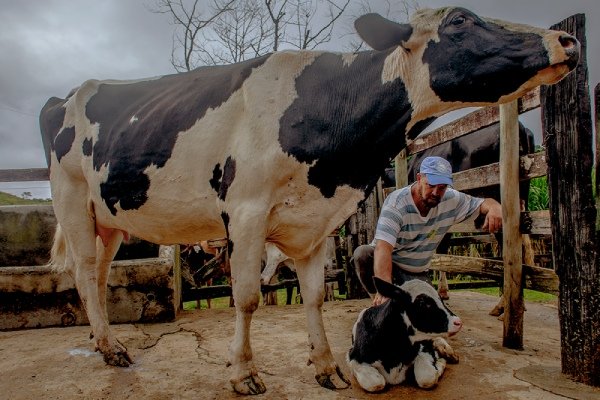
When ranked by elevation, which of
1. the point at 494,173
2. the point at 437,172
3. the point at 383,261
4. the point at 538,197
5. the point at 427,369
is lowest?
the point at 427,369

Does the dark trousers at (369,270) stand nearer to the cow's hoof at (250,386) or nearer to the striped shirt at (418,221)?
the striped shirt at (418,221)

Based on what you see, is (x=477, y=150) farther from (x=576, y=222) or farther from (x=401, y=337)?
(x=401, y=337)

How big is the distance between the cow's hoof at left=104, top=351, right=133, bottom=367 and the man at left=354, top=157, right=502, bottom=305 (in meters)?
1.85

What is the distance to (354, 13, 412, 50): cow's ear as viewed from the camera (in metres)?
2.61

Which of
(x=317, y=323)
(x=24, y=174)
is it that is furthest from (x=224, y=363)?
(x=24, y=174)

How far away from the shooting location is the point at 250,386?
109 inches

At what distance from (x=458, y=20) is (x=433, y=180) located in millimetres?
1012

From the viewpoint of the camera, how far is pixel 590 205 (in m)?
2.77

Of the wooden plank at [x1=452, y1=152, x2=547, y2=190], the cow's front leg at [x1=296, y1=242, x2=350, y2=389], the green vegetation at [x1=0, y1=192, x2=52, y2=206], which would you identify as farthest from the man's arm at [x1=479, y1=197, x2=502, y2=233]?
the green vegetation at [x1=0, y1=192, x2=52, y2=206]

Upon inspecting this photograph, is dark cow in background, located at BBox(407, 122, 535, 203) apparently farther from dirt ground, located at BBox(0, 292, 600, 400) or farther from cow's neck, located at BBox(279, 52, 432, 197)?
cow's neck, located at BBox(279, 52, 432, 197)

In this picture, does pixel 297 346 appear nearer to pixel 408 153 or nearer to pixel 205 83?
pixel 205 83

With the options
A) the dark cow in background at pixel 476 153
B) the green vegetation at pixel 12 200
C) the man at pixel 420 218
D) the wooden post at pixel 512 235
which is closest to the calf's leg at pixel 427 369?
the man at pixel 420 218

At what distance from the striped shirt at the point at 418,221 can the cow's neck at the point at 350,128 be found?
577mm

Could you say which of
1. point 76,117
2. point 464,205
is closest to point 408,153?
point 464,205
